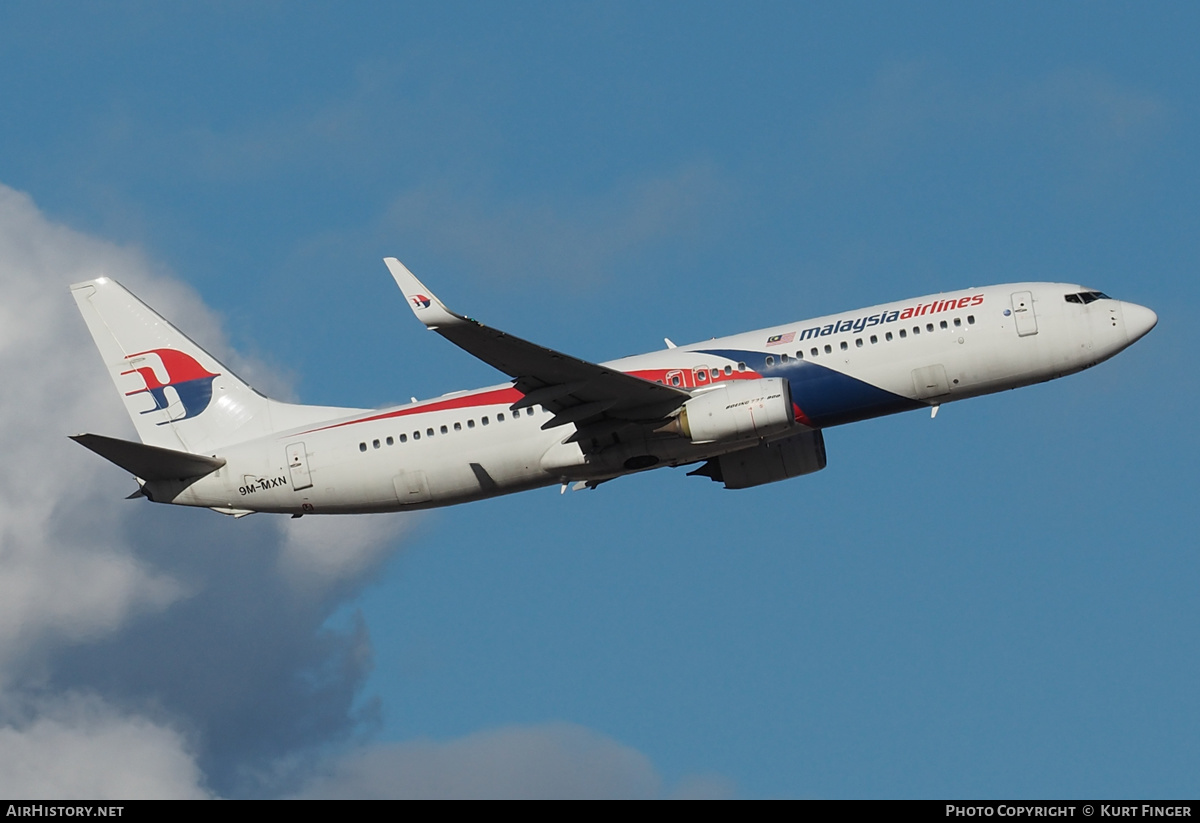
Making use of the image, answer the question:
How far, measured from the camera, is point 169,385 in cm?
5275

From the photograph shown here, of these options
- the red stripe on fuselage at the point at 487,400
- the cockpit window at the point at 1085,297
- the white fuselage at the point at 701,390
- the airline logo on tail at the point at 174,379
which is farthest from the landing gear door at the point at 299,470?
the cockpit window at the point at 1085,297

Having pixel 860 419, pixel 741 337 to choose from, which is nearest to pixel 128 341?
pixel 741 337

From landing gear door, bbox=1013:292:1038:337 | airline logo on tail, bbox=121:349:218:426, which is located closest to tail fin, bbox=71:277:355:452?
airline logo on tail, bbox=121:349:218:426

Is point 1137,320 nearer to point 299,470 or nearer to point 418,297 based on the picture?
point 418,297

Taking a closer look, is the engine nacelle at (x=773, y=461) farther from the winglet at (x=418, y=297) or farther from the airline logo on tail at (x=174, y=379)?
the airline logo on tail at (x=174, y=379)

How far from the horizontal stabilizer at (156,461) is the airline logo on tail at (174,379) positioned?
2935 mm

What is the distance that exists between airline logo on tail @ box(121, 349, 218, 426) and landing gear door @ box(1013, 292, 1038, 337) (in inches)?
1150

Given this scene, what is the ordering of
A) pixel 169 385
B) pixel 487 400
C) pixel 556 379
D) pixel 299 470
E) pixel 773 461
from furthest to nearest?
pixel 169 385, pixel 773 461, pixel 299 470, pixel 487 400, pixel 556 379

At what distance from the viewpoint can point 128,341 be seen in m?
53.1

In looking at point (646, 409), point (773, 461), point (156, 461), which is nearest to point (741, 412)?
point (646, 409)

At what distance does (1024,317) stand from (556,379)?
51.3 ft

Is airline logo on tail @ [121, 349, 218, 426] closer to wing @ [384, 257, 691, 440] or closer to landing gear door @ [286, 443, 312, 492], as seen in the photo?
landing gear door @ [286, 443, 312, 492]
